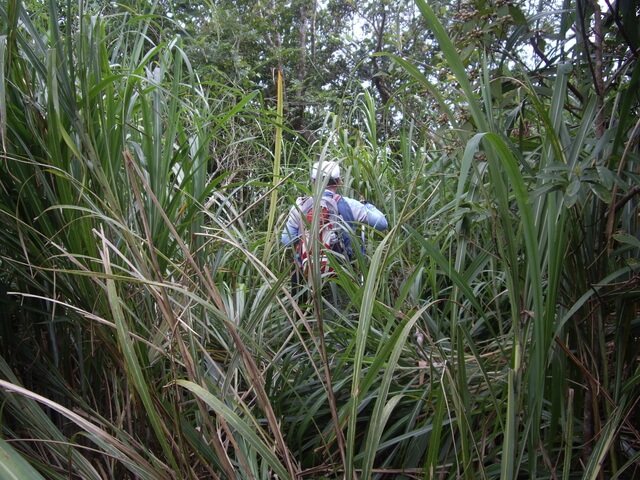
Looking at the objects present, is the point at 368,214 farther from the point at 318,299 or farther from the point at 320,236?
the point at 318,299

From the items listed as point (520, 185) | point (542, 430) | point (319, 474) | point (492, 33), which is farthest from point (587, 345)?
point (492, 33)

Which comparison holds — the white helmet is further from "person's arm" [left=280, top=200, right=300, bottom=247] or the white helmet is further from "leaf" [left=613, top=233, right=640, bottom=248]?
"leaf" [left=613, top=233, right=640, bottom=248]

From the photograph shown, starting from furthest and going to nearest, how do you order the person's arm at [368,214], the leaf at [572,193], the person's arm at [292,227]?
the person's arm at [368,214] < the person's arm at [292,227] < the leaf at [572,193]

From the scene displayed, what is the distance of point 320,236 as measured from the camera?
1.60 m

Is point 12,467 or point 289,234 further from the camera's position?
point 289,234

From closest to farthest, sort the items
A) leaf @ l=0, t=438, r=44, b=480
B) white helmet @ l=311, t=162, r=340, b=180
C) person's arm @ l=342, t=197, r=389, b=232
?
leaf @ l=0, t=438, r=44, b=480 < white helmet @ l=311, t=162, r=340, b=180 < person's arm @ l=342, t=197, r=389, b=232

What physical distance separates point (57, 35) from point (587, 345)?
3.12ft

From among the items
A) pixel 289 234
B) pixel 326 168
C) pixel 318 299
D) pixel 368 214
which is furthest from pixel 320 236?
pixel 318 299

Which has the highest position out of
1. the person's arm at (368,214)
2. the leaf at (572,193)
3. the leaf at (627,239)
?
the leaf at (572,193)

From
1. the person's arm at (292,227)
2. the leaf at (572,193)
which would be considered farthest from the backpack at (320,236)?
the leaf at (572,193)

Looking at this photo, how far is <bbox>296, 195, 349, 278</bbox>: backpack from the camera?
84 cm

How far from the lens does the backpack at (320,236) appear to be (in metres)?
0.84


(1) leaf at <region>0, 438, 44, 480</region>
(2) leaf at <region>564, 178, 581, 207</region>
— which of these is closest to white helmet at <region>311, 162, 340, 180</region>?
(2) leaf at <region>564, 178, 581, 207</region>

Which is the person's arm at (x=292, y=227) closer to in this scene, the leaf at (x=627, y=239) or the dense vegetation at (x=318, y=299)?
the dense vegetation at (x=318, y=299)
